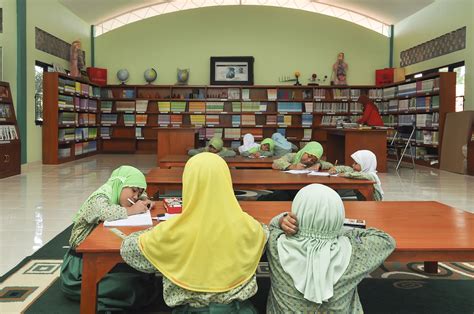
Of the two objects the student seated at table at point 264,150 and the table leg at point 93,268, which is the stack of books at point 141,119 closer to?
the student seated at table at point 264,150

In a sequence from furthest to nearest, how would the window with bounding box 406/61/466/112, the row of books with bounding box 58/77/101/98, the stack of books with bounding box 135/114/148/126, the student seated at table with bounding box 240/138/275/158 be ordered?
the stack of books with bounding box 135/114/148/126 → the row of books with bounding box 58/77/101/98 → the window with bounding box 406/61/466/112 → the student seated at table with bounding box 240/138/275/158

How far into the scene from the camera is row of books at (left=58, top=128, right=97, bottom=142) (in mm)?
10832

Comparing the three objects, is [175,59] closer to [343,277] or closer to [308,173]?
[308,173]

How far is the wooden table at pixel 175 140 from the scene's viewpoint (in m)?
9.30

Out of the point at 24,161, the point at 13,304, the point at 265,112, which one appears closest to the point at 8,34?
the point at 24,161

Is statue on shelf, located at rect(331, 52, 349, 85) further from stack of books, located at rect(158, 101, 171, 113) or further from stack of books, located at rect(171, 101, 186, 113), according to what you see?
stack of books, located at rect(158, 101, 171, 113)

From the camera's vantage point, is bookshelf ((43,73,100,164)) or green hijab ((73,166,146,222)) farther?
bookshelf ((43,73,100,164))

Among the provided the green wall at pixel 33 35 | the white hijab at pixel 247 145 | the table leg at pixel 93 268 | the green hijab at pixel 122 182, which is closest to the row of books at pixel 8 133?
the green wall at pixel 33 35

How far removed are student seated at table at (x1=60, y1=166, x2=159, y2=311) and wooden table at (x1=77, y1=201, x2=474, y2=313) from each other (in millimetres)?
155

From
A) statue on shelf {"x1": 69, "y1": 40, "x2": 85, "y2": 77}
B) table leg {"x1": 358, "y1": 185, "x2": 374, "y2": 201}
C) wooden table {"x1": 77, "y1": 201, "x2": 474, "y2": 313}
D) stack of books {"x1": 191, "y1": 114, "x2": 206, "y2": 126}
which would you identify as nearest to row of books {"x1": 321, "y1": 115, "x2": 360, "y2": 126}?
stack of books {"x1": 191, "y1": 114, "x2": 206, "y2": 126}

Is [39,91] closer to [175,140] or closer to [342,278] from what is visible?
[175,140]

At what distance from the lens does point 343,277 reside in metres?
1.76

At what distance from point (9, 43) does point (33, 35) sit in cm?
90

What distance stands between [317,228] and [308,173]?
2.75 meters
